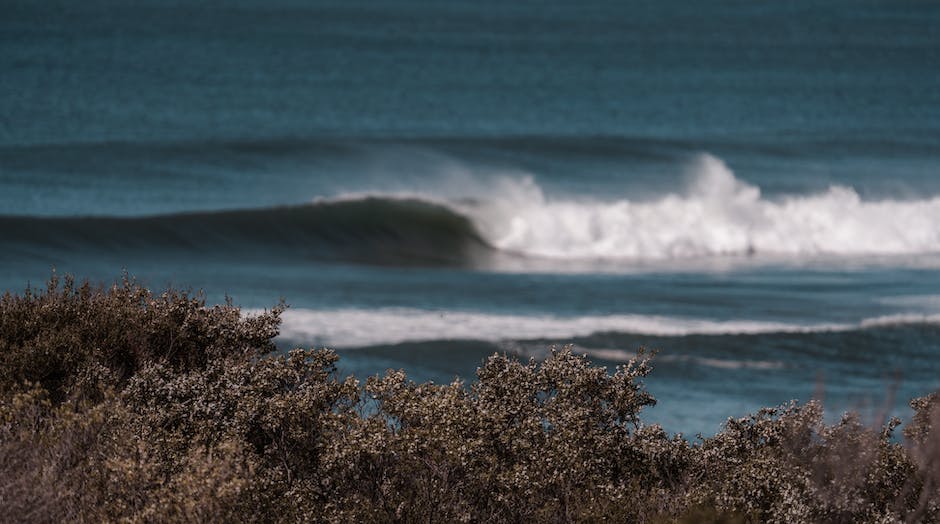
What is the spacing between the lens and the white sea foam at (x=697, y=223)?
128ft

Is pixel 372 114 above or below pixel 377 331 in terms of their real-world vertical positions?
above

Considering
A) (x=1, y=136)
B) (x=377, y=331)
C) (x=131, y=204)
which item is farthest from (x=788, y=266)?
(x=1, y=136)

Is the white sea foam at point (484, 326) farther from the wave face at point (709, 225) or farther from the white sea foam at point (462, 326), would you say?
the wave face at point (709, 225)

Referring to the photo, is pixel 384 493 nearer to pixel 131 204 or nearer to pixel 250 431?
pixel 250 431

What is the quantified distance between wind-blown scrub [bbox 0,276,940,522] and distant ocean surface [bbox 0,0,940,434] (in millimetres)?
876

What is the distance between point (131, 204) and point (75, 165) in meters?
6.67

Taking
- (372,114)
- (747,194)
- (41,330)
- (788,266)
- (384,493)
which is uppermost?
(372,114)

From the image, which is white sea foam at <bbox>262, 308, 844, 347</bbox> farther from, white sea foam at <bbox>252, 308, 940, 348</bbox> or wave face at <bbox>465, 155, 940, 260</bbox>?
wave face at <bbox>465, 155, 940, 260</bbox>

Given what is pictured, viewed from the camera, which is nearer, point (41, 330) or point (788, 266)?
point (41, 330)

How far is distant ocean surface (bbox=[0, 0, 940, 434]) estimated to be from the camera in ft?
84.1

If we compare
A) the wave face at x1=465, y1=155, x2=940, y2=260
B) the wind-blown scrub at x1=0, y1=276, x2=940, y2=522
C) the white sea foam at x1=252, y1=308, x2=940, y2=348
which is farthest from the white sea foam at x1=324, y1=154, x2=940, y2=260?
the wind-blown scrub at x1=0, y1=276, x2=940, y2=522

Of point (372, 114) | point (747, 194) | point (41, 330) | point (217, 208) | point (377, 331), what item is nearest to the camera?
point (41, 330)

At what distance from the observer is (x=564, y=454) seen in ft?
33.6

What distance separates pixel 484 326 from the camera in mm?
26766
